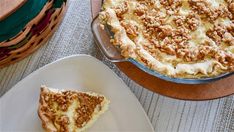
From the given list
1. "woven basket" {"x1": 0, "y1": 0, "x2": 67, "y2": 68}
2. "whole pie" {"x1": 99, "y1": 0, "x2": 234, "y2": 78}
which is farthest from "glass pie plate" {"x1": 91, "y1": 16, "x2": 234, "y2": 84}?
"woven basket" {"x1": 0, "y1": 0, "x2": 67, "y2": 68}

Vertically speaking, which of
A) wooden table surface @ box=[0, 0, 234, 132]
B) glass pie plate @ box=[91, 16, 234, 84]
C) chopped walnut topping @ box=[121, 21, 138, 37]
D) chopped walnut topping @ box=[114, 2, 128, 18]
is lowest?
wooden table surface @ box=[0, 0, 234, 132]

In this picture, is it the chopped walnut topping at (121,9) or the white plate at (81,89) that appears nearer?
the chopped walnut topping at (121,9)

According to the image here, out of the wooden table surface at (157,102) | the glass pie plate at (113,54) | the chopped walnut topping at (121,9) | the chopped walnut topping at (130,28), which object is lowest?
the wooden table surface at (157,102)

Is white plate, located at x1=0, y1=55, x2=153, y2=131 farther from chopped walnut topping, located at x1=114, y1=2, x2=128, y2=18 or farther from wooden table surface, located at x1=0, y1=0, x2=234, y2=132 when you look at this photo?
chopped walnut topping, located at x1=114, y1=2, x2=128, y2=18

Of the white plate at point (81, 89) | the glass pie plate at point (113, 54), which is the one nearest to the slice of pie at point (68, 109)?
the white plate at point (81, 89)

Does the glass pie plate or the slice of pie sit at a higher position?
the glass pie plate

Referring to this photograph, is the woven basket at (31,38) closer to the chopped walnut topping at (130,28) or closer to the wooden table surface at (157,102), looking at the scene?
the wooden table surface at (157,102)
